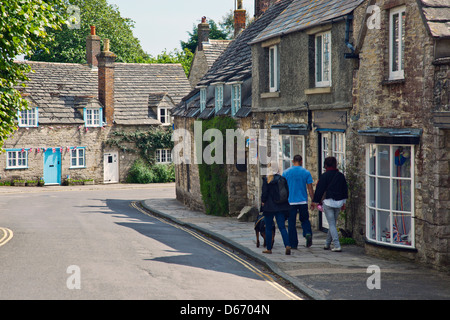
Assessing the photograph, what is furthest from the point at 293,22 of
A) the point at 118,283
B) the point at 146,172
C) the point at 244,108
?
the point at 146,172

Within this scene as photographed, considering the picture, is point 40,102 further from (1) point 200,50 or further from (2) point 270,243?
(2) point 270,243

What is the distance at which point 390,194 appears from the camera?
11930mm

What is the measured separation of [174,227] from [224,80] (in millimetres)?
7692

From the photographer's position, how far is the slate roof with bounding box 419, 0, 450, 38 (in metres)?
10.7

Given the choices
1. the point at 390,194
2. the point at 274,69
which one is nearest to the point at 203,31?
the point at 274,69

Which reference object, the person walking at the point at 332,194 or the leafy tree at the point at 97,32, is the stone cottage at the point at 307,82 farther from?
the leafy tree at the point at 97,32

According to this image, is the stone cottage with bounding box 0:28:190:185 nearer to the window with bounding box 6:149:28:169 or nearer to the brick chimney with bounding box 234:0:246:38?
the window with bounding box 6:149:28:169

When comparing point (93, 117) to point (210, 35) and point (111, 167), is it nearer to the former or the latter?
point (111, 167)

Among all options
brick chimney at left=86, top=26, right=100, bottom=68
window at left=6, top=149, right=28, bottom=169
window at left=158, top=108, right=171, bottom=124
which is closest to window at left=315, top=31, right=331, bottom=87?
window at left=6, top=149, right=28, bottom=169

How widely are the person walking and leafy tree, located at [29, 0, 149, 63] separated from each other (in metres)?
45.5

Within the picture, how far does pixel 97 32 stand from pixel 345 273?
52.1 m

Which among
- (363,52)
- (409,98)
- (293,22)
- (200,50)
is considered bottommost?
(409,98)

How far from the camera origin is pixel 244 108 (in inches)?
847
